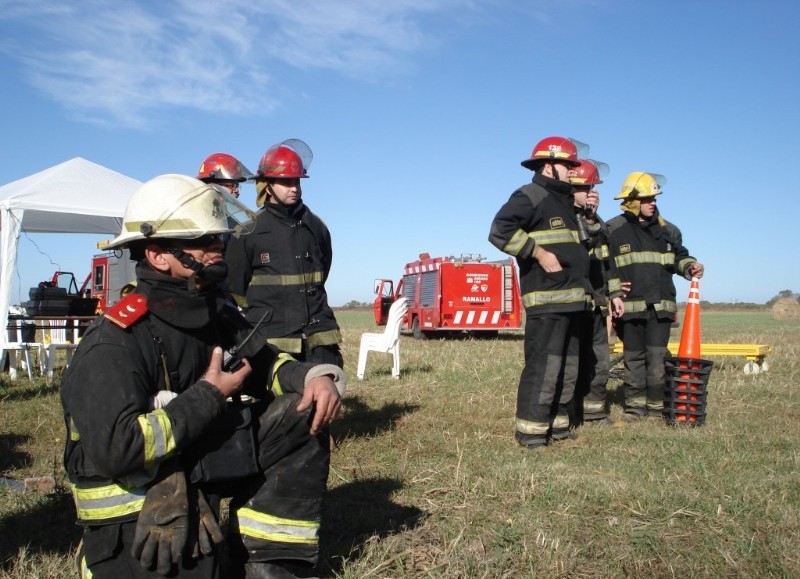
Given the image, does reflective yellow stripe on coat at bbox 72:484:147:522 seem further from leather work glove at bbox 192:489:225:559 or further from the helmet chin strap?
the helmet chin strap

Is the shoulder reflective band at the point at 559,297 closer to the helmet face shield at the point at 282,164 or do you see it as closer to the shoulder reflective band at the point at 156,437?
the helmet face shield at the point at 282,164

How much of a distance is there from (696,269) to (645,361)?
104cm

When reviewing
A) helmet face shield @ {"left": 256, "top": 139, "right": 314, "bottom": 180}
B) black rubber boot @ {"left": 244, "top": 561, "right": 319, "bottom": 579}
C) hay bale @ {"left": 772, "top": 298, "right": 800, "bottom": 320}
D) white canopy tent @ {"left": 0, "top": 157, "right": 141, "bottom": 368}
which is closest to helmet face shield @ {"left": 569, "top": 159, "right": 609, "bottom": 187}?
helmet face shield @ {"left": 256, "top": 139, "right": 314, "bottom": 180}

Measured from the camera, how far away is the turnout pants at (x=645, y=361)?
7598 mm

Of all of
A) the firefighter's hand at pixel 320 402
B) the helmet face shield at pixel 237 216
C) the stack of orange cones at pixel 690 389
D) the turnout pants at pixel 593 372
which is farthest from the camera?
the turnout pants at pixel 593 372

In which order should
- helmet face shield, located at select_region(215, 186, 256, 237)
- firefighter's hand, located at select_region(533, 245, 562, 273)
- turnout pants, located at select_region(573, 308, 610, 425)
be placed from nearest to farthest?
helmet face shield, located at select_region(215, 186, 256, 237)
firefighter's hand, located at select_region(533, 245, 562, 273)
turnout pants, located at select_region(573, 308, 610, 425)

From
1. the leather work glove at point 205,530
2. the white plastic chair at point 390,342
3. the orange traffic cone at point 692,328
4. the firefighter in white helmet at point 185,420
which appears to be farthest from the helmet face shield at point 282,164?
the white plastic chair at point 390,342

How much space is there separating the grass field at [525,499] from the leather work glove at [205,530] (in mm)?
966

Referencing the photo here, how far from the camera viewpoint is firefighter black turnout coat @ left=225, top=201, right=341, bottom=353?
550 cm

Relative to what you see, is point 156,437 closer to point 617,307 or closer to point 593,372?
point 593,372

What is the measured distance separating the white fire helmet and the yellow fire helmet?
5.55 m

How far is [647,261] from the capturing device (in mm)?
7727

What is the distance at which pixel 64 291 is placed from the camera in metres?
11.5

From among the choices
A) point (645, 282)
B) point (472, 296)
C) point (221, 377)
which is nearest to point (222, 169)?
point (221, 377)
